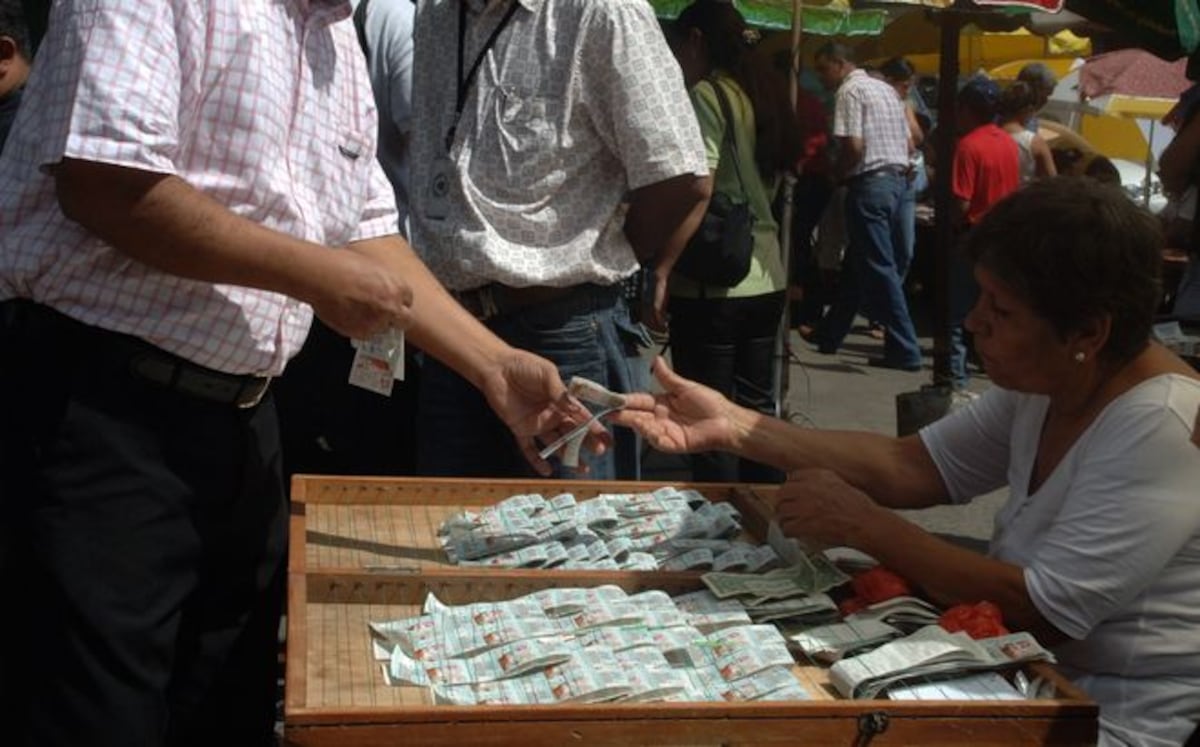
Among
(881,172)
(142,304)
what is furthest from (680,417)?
(881,172)

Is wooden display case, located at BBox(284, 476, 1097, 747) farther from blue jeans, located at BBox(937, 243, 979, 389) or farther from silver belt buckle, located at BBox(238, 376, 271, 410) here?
blue jeans, located at BBox(937, 243, 979, 389)

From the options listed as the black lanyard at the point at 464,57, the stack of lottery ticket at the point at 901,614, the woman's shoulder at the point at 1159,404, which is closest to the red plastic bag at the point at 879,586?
the stack of lottery ticket at the point at 901,614

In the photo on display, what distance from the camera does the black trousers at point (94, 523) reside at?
7.14 feet

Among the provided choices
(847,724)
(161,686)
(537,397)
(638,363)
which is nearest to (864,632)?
(847,724)

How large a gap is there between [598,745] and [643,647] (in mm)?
253

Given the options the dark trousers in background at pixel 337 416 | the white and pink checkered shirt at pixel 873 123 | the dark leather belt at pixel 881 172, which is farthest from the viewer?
the dark leather belt at pixel 881 172

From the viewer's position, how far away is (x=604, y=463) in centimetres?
349

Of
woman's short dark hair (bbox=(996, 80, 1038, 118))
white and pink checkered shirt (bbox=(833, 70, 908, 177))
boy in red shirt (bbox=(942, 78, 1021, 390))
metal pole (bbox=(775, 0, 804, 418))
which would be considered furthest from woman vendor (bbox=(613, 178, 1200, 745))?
white and pink checkered shirt (bbox=(833, 70, 908, 177))

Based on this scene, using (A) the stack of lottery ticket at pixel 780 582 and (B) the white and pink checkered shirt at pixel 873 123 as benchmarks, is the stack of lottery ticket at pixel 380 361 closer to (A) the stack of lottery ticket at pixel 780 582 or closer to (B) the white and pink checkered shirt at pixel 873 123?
(A) the stack of lottery ticket at pixel 780 582

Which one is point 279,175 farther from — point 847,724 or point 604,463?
point 604,463

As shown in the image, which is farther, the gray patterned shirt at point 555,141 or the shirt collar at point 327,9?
the gray patterned shirt at point 555,141

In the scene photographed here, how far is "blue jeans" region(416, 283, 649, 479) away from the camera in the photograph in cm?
346

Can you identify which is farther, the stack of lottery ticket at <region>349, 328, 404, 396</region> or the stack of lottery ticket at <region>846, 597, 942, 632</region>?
the stack of lottery ticket at <region>349, 328, 404, 396</region>

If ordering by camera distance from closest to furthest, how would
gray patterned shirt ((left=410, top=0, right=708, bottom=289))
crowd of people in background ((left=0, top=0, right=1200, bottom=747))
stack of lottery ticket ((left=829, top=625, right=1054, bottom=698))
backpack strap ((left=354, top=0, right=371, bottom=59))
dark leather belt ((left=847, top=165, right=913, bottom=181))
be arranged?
stack of lottery ticket ((left=829, top=625, right=1054, bottom=698)) < crowd of people in background ((left=0, top=0, right=1200, bottom=747)) < gray patterned shirt ((left=410, top=0, right=708, bottom=289)) < backpack strap ((left=354, top=0, right=371, bottom=59)) < dark leather belt ((left=847, top=165, right=913, bottom=181))
